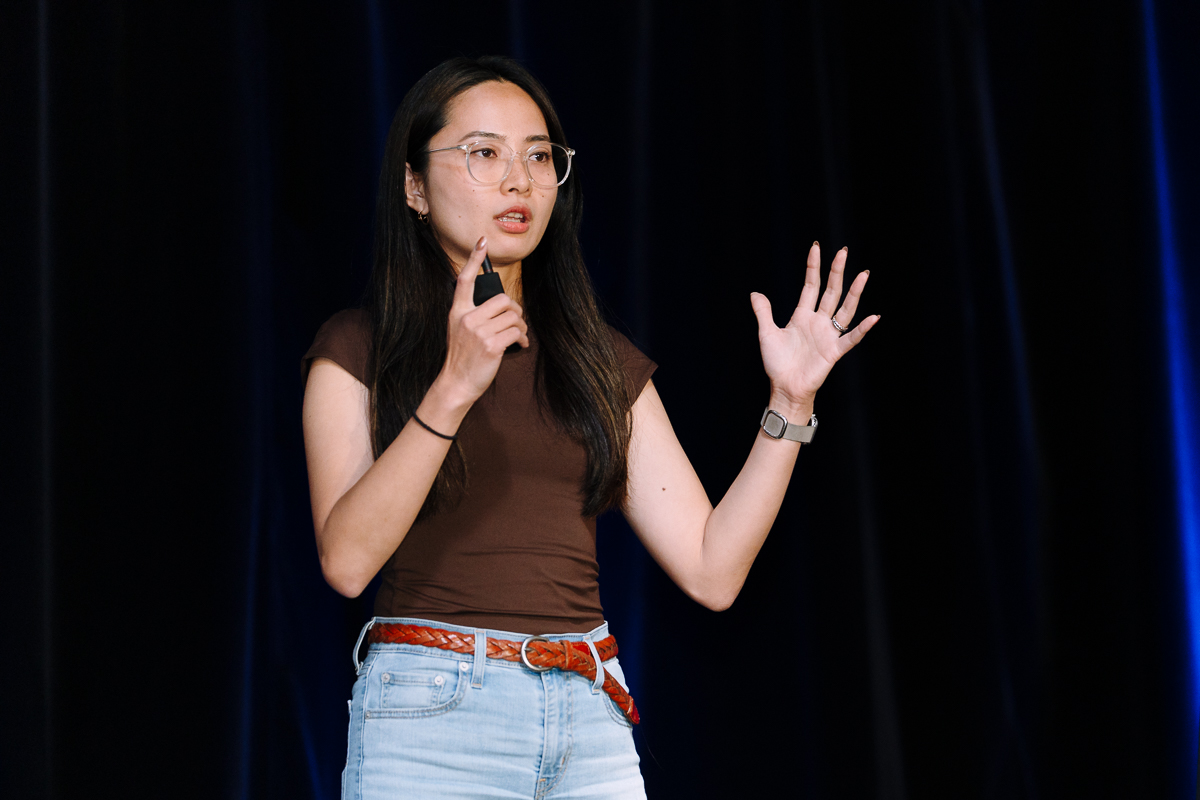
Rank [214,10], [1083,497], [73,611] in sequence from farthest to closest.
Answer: [1083,497], [214,10], [73,611]

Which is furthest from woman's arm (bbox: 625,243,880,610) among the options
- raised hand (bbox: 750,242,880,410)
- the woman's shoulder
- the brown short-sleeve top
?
the woman's shoulder

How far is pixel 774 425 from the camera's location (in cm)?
133

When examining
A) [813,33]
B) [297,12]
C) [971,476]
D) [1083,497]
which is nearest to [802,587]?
[971,476]

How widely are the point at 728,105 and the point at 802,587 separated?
0.96 meters

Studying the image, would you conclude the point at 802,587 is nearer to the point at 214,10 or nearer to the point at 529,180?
the point at 529,180

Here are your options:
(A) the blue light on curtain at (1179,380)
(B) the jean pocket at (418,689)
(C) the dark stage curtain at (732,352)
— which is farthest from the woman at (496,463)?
(A) the blue light on curtain at (1179,380)

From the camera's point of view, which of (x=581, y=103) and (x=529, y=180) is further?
(x=581, y=103)

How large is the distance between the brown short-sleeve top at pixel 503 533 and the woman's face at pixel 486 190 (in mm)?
150

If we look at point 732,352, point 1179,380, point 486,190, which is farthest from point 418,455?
point 1179,380

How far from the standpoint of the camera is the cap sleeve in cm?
143

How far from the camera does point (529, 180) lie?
4.45 ft

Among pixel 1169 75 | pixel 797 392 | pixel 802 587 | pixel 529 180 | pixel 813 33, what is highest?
pixel 813 33

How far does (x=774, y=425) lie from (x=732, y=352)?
886 millimetres

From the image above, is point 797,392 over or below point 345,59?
below
